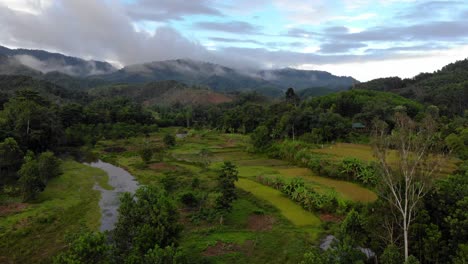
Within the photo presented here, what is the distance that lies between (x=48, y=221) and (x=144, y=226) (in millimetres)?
13833

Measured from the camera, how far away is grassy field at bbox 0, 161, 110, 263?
838 inches

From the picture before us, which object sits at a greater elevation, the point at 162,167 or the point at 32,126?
the point at 32,126

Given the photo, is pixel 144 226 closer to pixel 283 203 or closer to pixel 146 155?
pixel 283 203

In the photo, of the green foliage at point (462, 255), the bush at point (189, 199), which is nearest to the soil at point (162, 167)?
the bush at point (189, 199)

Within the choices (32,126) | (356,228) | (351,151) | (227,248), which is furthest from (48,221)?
(351,151)

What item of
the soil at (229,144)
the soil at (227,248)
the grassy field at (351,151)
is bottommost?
the soil at (227,248)

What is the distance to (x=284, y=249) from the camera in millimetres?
21578

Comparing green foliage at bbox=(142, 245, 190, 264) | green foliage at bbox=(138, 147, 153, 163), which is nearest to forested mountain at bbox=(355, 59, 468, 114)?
green foliage at bbox=(138, 147, 153, 163)

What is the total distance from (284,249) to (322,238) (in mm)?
3670

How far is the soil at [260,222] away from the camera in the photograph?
82.4 ft

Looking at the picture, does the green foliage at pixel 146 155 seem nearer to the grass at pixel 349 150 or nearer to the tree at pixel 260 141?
the tree at pixel 260 141

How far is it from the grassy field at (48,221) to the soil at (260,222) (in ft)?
40.2

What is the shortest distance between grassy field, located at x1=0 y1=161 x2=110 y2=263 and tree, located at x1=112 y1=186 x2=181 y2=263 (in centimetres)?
660

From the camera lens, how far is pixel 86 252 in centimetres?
1433
